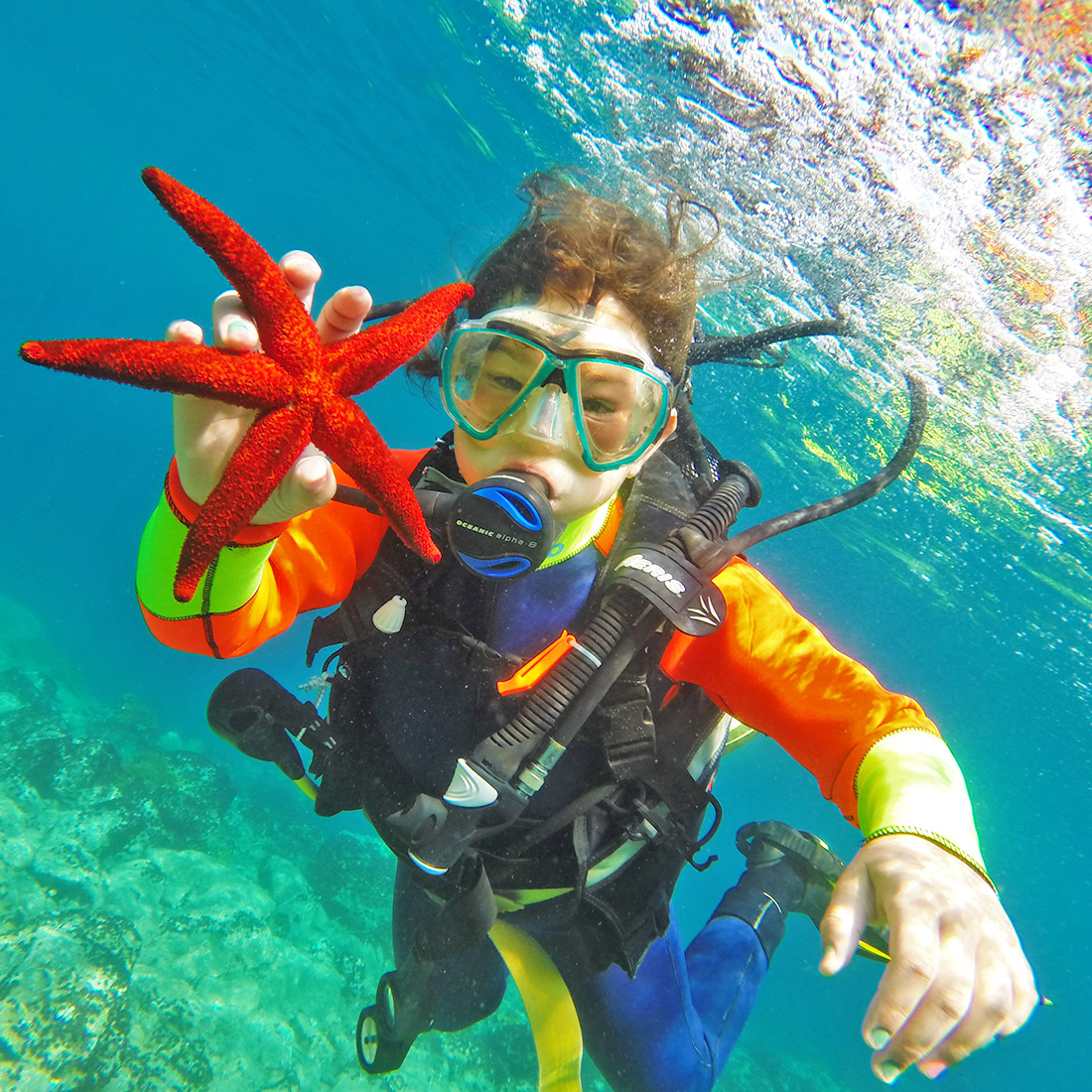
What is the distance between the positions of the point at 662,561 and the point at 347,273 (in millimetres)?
41543

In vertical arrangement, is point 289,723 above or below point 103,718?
above

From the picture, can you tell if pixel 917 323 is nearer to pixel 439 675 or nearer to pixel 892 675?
pixel 439 675

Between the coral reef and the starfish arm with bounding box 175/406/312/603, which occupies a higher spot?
the starfish arm with bounding box 175/406/312/603

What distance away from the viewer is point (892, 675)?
40031 mm

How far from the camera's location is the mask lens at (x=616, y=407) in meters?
2.50

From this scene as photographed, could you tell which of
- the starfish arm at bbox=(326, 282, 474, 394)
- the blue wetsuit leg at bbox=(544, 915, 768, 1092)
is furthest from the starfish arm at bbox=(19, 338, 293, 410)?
the blue wetsuit leg at bbox=(544, 915, 768, 1092)

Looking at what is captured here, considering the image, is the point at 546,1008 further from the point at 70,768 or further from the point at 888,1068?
the point at 70,768

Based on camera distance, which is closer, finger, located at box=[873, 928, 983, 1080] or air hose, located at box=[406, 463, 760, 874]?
finger, located at box=[873, 928, 983, 1080]

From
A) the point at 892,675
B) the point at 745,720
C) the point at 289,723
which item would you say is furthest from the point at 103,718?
the point at 892,675

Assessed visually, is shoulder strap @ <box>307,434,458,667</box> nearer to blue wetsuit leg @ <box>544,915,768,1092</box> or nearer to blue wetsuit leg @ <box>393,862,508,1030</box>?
blue wetsuit leg @ <box>393,862,508,1030</box>

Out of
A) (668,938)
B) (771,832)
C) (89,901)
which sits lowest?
(89,901)

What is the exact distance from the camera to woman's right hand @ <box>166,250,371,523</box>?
5.13ft

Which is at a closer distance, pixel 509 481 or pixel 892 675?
pixel 509 481

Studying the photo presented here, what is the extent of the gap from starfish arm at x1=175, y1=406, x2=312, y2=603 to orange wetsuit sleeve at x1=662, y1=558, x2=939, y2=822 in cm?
184
